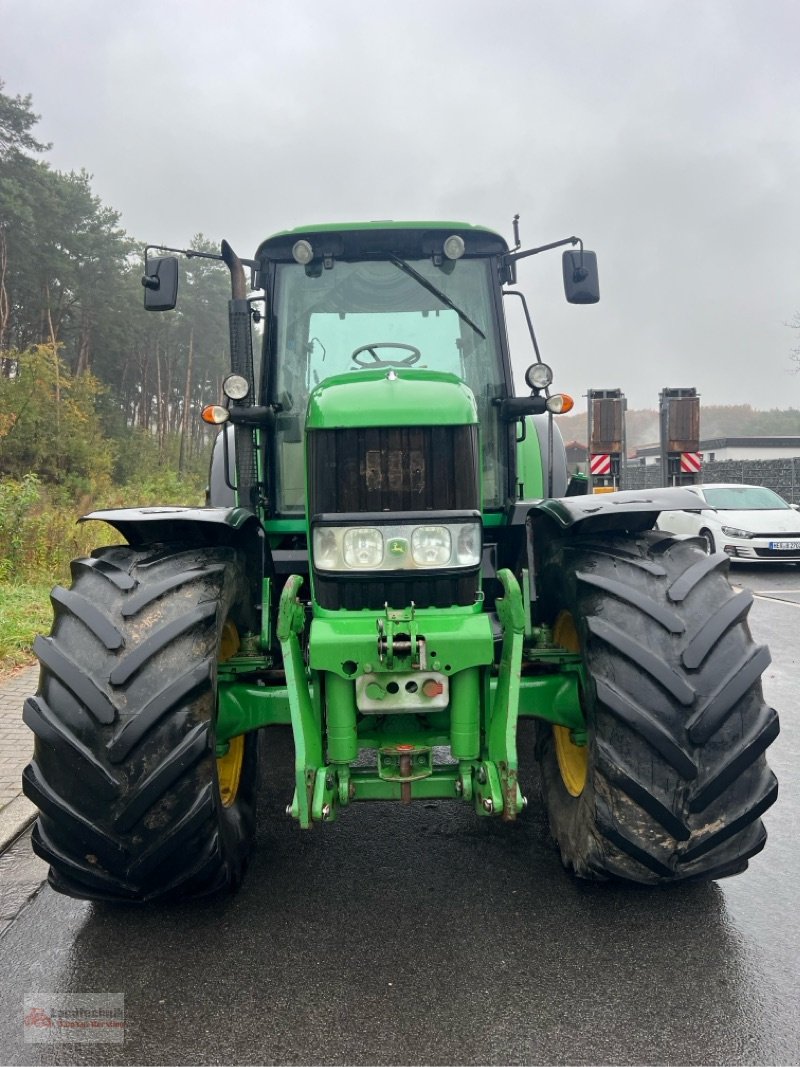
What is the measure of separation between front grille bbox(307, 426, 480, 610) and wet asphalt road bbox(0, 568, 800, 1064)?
1.13 metres

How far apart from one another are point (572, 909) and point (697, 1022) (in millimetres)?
637

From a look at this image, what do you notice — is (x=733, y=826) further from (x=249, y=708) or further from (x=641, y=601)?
(x=249, y=708)

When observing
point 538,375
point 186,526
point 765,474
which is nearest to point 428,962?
point 186,526

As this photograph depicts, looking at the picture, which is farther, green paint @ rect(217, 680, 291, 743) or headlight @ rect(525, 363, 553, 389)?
headlight @ rect(525, 363, 553, 389)

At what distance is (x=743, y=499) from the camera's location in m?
14.3

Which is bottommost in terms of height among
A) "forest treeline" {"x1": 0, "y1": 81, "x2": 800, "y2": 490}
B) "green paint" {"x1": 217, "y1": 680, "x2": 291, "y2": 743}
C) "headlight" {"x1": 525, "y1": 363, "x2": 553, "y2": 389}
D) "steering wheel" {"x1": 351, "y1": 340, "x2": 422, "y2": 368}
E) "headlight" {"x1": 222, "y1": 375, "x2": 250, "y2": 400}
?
"green paint" {"x1": 217, "y1": 680, "x2": 291, "y2": 743}

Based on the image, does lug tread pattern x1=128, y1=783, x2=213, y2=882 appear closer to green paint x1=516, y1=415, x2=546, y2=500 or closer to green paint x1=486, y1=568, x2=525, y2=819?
green paint x1=486, y1=568, x2=525, y2=819

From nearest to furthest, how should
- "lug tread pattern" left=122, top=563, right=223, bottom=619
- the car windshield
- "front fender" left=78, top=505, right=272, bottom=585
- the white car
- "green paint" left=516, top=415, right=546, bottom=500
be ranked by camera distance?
"lug tread pattern" left=122, top=563, right=223, bottom=619 < "front fender" left=78, top=505, right=272, bottom=585 < "green paint" left=516, top=415, right=546, bottom=500 < the white car < the car windshield

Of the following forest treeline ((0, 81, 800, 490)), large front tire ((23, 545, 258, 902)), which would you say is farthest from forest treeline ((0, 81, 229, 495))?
large front tire ((23, 545, 258, 902))

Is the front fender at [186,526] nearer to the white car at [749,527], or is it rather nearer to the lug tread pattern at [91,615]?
the lug tread pattern at [91,615]

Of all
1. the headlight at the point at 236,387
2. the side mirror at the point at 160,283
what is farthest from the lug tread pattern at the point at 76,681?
the side mirror at the point at 160,283

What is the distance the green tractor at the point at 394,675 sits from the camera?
2535 mm

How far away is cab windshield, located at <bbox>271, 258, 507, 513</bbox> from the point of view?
404 centimetres

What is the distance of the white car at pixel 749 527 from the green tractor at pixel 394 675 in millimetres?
10267
